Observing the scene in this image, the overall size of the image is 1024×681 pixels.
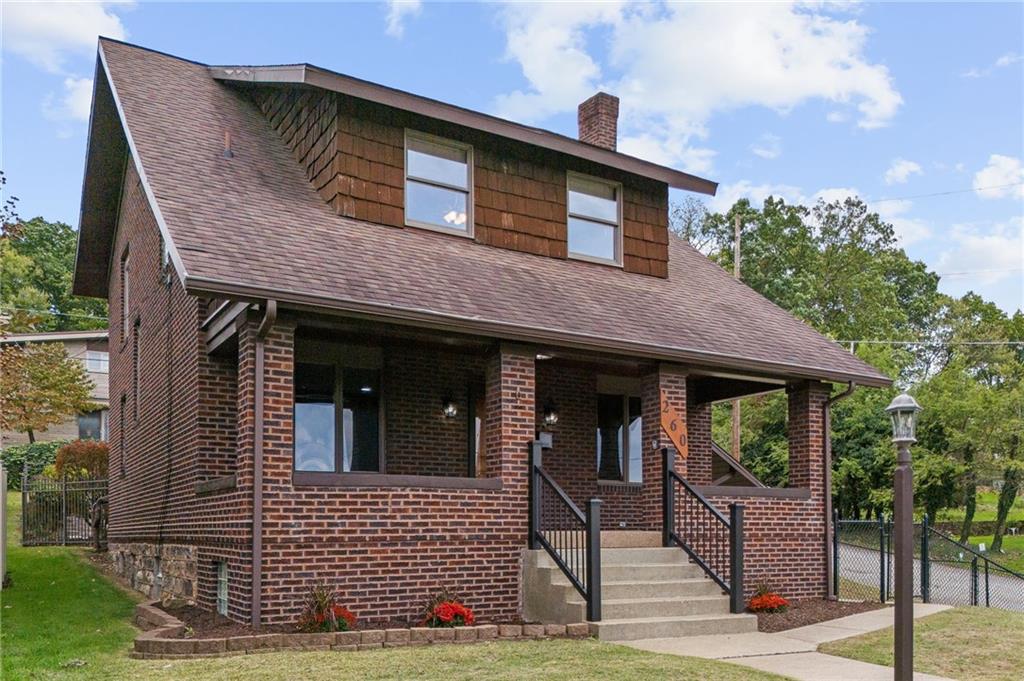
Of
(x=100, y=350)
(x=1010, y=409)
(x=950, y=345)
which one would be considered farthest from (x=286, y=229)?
(x=950, y=345)

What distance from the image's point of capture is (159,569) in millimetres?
12328

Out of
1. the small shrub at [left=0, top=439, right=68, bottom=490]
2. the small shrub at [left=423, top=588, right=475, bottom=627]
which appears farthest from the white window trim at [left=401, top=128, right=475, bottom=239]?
the small shrub at [left=0, top=439, right=68, bottom=490]

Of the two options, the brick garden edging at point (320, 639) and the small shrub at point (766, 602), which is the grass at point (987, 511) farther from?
the brick garden edging at point (320, 639)

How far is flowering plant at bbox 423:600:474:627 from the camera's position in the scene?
30.0 feet

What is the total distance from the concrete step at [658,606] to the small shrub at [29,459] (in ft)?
79.4

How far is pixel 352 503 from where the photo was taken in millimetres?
9297

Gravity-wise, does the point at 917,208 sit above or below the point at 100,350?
above

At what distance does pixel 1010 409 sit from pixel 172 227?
82.6 feet

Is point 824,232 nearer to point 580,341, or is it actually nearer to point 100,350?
point 100,350

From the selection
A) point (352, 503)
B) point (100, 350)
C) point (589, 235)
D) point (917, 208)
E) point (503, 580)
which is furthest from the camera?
point (917, 208)

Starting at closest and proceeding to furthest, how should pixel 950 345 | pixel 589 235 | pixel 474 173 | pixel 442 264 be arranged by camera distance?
pixel 442 264
pixel 474 173
pixel 589 235
pixel 950 345

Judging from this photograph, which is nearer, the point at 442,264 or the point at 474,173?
the point at 442,264

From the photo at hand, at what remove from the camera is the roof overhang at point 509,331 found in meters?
8.64

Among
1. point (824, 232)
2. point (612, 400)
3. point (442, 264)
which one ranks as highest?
point (824, 232)
